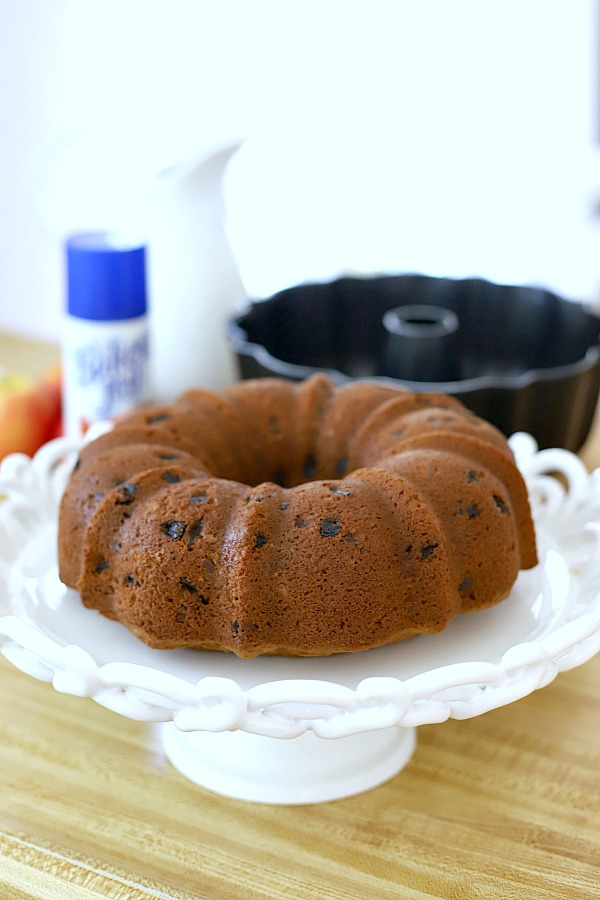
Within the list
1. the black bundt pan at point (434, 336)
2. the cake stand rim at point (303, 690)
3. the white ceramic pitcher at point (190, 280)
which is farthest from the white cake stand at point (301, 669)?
the white ceramic pitcher at point (190, 280)

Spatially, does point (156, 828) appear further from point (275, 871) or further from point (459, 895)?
point (459, 895)

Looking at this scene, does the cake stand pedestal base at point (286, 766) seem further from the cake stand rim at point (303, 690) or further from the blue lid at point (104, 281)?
the blue lid at point (104, 281)

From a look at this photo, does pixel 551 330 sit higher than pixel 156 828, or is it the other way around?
pixel 551 330

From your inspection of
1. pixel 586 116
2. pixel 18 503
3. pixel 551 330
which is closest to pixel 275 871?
pixel 18 503

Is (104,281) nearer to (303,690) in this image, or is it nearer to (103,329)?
(103,329)

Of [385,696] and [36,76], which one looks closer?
[385,696]
